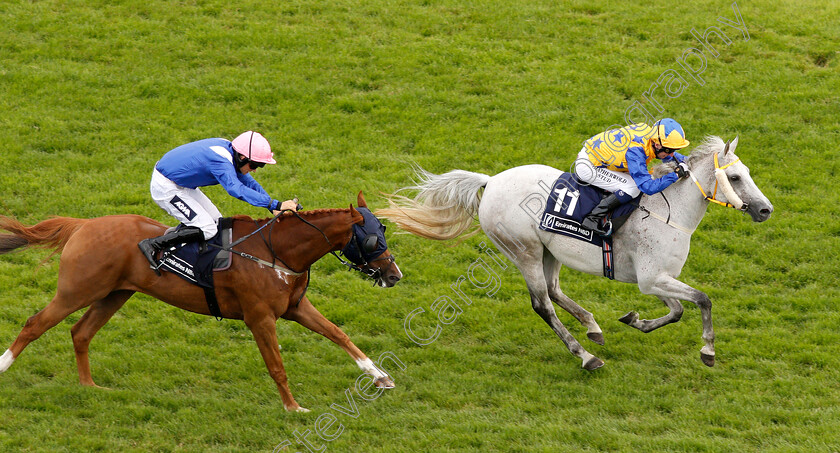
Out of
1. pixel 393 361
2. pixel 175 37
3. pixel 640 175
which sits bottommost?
pixel 393 361

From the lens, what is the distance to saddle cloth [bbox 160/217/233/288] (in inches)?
277

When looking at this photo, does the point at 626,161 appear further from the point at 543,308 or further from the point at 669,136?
the point at 543,308

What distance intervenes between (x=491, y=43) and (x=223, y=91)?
4.96 m

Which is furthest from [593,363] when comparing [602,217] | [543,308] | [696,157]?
[696,157]

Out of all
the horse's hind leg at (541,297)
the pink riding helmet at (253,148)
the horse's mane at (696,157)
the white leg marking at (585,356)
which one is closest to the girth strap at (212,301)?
the pink riding helmet at (253,148)

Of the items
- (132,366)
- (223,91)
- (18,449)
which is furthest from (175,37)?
(18,449)

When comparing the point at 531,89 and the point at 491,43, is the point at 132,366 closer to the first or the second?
the point at 531,89

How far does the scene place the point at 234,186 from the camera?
6.73 metres

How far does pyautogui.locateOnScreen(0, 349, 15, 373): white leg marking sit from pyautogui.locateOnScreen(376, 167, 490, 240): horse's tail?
3664mm

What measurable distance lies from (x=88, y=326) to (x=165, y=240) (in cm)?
129

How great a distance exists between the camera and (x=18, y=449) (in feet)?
21.1

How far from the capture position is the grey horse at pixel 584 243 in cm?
731

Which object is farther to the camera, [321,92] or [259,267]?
[321,92]

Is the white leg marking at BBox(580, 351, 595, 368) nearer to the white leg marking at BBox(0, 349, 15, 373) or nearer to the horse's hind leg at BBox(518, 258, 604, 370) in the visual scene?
the horse's hind leg at BBox(518, 258, 604, 370)
